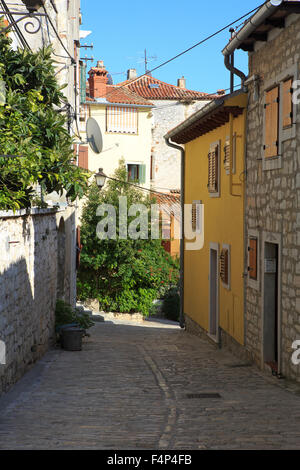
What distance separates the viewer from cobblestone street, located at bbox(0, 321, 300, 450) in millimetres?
5934

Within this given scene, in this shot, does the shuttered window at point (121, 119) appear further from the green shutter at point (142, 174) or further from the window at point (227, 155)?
the window at point (227, 155)

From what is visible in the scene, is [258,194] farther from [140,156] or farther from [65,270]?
[140,156]

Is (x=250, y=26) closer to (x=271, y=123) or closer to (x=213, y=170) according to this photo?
(x=271, y=123)

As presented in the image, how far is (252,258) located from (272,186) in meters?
1.67

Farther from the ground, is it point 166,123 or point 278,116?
point 166,123

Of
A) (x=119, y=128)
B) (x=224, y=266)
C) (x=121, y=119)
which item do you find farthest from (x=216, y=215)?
(x=121, y=119)

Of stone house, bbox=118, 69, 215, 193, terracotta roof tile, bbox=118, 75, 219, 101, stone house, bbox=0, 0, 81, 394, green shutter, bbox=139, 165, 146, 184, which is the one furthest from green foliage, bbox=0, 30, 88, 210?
terracotta roof tile, bbox=118, 75, 219, 101

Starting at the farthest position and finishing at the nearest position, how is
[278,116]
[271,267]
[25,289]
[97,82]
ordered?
1. [97,82]
2. [271,267]
3. [25,289]
4. [278,116]

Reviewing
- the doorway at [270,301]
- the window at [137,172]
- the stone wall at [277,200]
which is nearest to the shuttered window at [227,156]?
the stone wall at [277,200]

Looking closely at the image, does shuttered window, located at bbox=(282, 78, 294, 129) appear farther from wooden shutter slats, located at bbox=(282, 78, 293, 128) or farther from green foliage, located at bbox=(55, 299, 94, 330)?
green foliage, located at bbox=(55, 299, 94, 330)

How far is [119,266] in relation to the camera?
25.8 metres

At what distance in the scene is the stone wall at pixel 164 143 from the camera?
36500mm
